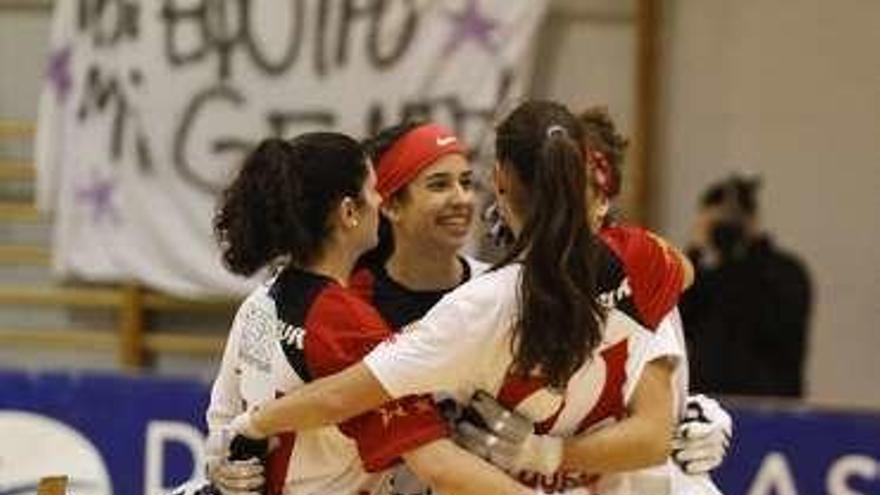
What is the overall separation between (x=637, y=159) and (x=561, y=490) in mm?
4775

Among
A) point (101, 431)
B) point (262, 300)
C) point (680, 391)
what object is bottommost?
point (101, 431)

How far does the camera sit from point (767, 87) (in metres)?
7.43

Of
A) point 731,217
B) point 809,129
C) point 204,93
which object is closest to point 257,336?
point 731,217

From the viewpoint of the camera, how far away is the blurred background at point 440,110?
7348mm

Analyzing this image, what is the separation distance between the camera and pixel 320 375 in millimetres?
2832

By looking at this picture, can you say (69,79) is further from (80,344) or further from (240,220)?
(240,220)

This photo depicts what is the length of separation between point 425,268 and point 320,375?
0.64 meters

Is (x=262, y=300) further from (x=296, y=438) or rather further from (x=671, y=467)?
(x=671, y=467)

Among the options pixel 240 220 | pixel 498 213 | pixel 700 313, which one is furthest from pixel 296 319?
pixel 700 313

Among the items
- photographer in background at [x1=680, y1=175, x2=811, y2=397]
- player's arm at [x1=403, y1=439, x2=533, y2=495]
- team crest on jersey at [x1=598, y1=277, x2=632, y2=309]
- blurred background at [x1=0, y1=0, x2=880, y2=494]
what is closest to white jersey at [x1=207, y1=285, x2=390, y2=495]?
player's arm at [x1=403, y1=439, x2=533, y2=495]

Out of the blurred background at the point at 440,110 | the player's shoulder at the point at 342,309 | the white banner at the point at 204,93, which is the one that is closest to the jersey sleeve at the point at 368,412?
the player's shoulder at the point at 342,309

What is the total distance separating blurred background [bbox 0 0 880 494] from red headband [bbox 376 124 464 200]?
3.51 meters

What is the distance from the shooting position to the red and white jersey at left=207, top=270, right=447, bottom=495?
279cm

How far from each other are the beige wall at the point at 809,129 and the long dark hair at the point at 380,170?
163 inches
